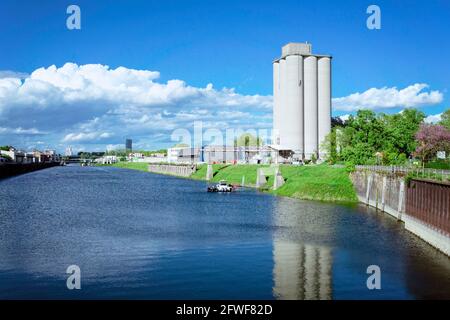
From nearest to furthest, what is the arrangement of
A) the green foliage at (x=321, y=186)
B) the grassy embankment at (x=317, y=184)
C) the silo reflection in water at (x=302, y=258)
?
1. the silo reflection in water at (x=302, y=258)
2. the green foliage at (x=321, y=186)
3. the grassy embankment at (x=317, y=184)

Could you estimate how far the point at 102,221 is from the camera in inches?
2547

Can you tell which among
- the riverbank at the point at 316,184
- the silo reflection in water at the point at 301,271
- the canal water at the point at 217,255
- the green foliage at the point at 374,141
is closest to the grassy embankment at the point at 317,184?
the riverbank at the point at 316,184

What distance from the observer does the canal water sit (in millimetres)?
32406

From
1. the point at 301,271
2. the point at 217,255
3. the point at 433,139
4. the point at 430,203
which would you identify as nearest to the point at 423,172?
the point at 430,203

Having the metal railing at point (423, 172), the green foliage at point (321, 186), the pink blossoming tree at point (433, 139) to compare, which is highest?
the pink blossoming tree at point (433, 139)

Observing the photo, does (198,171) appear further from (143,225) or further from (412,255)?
(412,255)

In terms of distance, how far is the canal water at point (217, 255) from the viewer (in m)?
32.4

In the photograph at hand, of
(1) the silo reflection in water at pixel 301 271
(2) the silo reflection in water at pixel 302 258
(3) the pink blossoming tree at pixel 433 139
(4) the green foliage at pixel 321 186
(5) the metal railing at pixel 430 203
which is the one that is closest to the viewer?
(1) the silo reflection in water at pixel 301 271

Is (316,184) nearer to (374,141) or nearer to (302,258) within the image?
(374,141)

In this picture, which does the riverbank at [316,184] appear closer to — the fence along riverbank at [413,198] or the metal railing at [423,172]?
the fence along riverbank at [413,198]

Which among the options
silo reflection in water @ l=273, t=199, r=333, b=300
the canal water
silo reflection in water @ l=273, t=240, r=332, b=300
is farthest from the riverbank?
silo reflection in water @ l=273, t=240, r=332, b=300
